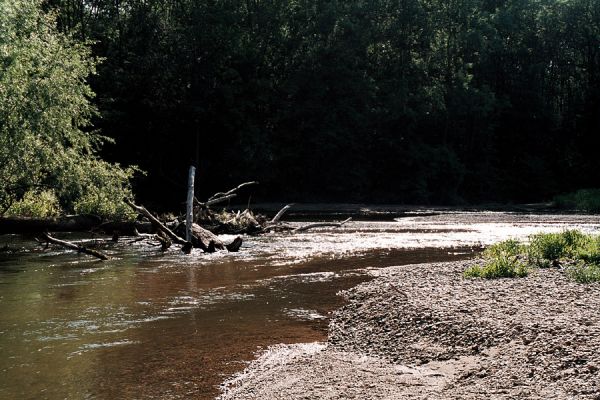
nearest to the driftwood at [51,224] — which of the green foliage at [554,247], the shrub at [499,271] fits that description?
the shrub at [499,271]

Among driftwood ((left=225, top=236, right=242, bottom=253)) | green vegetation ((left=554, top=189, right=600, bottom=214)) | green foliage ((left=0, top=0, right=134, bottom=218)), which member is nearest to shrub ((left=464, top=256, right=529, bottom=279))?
driftwood ((left=225, top=236, right=242, bottom=253))

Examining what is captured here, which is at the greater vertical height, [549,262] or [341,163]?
[341,163]

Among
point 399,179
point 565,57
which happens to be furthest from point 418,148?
point 565,57

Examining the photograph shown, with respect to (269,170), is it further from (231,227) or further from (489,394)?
(489,394)

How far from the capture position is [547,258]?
1711cm

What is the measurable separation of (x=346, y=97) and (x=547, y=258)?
44042 millimetres

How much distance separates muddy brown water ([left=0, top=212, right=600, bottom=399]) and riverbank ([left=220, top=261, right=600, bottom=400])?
80 cm

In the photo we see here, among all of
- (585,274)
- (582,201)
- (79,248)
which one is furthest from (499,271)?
(582,201)

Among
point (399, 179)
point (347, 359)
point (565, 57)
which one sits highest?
point (565, 57)

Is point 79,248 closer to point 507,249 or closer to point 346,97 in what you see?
point 507,249

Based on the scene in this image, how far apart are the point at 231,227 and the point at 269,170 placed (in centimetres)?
2874

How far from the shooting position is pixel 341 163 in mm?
60688

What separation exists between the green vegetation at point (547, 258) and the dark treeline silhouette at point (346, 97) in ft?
128

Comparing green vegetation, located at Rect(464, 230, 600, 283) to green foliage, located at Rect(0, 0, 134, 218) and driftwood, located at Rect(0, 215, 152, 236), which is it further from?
driftwood, located at Rect(0, 215, 152, 236)
